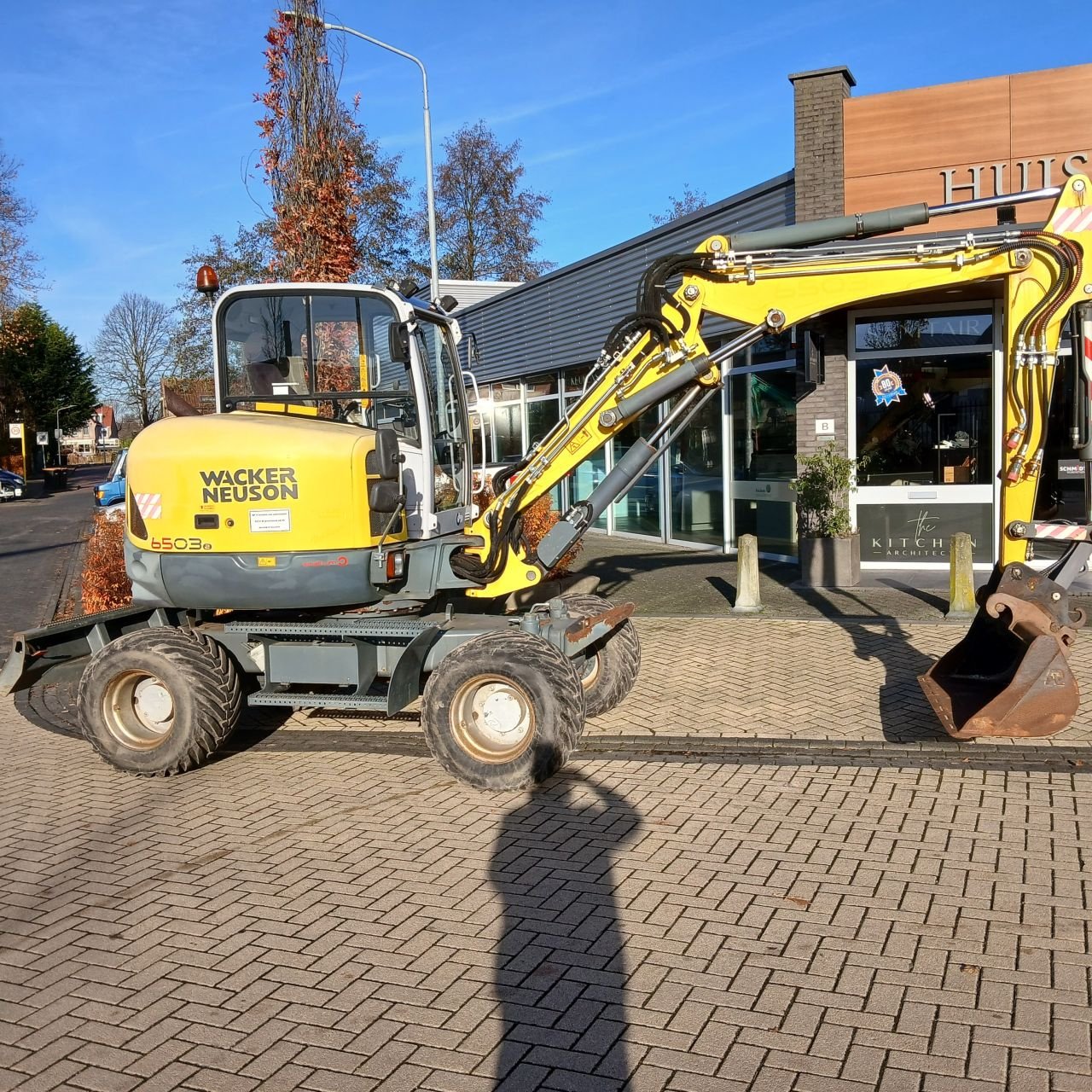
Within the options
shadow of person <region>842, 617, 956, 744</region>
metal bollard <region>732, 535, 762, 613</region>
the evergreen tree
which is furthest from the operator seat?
the evergreen tree

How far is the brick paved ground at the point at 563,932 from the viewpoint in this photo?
11.2ft

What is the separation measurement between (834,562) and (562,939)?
8.64m

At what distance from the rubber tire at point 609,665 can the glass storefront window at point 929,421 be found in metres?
6.30

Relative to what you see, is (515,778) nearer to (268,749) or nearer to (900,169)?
(268,749)

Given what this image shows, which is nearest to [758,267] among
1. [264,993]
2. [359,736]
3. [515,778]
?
[515,778]

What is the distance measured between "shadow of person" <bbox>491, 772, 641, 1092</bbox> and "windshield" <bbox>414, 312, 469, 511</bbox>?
91.7 inches

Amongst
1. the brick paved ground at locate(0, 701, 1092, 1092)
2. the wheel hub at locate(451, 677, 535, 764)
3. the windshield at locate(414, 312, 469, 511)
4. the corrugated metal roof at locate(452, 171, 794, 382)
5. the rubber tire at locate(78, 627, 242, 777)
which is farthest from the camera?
the corrugated metal roof at locate(452, 171, 794, 382)

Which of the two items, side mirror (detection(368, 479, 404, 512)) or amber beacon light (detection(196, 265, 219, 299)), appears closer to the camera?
side mirror (detection(368, 479, 404, 512))

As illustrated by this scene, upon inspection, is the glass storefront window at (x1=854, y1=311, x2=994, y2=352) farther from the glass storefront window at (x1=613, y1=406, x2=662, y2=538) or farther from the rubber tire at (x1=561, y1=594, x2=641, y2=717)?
the rubber tire at (x1=561, y1=594, x2=641, y2=717)

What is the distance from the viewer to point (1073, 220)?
20.2 ft

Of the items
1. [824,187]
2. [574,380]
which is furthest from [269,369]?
[574,380]

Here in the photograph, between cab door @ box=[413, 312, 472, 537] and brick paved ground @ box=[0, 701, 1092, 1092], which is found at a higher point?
cab door @ box=[413, 312, 472, 537]

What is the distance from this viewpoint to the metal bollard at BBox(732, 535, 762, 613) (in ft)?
35.9

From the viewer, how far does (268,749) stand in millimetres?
7188
